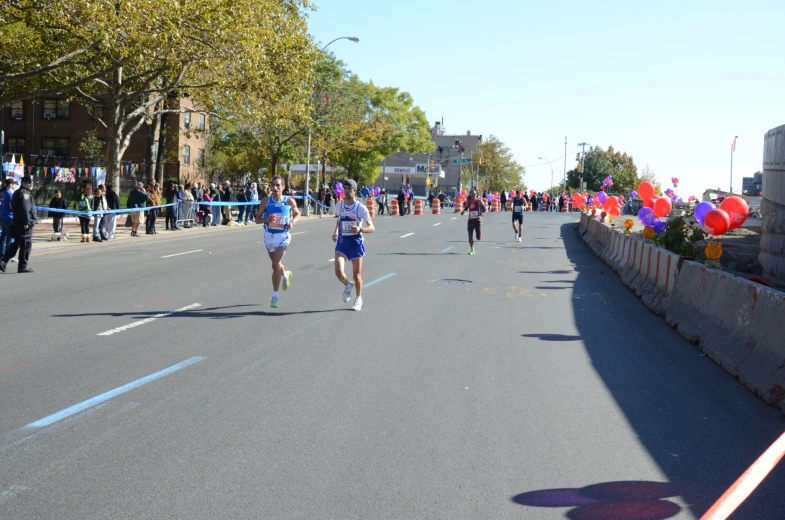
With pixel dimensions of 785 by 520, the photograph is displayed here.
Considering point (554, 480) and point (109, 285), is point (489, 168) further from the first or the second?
point (554, 480)

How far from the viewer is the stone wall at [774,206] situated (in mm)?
14539

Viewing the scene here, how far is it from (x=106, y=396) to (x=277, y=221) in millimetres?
5317

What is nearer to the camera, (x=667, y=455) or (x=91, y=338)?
(x=667, y=455)

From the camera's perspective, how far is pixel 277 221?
11.6m

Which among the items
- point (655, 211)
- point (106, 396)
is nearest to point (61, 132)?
point (655, 211)

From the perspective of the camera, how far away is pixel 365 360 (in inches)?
328

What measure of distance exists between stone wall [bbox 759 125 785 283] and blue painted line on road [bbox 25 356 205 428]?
10.9 meters

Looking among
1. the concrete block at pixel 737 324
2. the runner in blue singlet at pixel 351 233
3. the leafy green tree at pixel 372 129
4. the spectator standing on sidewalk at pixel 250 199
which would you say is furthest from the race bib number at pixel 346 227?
the leafy green tree at pixel 372 129

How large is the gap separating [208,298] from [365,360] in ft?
16.1

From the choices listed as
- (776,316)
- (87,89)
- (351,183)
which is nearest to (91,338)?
(351,183)

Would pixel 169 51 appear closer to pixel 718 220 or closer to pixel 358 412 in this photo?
pixel 718 220

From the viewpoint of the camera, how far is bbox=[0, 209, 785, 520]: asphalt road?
462cm

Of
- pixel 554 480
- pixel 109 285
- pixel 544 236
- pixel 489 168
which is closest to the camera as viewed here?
pixel 554 480

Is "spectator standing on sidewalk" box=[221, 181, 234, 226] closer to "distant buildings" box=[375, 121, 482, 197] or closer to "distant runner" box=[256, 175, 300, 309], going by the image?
"distant runner" box=[256, 175, 300, 309]
